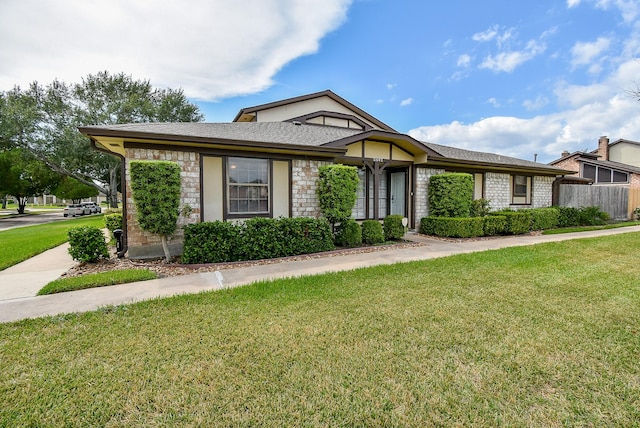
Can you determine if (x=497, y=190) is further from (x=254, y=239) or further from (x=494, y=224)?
(x=254, y=239)

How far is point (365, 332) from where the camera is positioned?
11.4ft

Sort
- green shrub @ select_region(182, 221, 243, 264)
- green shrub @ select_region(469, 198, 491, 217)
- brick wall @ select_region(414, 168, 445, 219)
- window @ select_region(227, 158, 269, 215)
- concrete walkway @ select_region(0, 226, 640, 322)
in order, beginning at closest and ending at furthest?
concrete walkway @ select_region(0, 226, 640, 322) < green shrub @ select_region(182, 221, 243, 264) < window @ select_region(227, 158, 269, 215) < brick wall @ select_region(414, 168, 445, 219) < green shrub @ select_region(469, 198, 491, 217)

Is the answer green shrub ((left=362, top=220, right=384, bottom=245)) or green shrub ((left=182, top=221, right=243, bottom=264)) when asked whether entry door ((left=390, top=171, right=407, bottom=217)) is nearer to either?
green shrub ((left=362, top=220, right=384, bottom=245))

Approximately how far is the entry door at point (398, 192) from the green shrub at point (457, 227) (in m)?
1.28

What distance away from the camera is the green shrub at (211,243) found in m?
6.87

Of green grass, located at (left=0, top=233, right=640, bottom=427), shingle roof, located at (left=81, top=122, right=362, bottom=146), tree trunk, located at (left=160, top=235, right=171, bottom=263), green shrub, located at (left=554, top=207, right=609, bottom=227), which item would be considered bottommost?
green grass, located at (left=0, top=233, right=640, bottom=427)

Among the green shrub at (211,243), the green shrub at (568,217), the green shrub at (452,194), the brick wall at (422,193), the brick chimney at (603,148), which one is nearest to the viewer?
the green shrub at (211,243)

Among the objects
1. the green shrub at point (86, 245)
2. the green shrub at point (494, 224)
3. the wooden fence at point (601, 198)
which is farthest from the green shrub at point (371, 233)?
the wooden fence at point (601, 198)

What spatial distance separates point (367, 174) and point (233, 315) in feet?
29.2

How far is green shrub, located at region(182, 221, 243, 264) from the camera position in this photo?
6867 millimetres

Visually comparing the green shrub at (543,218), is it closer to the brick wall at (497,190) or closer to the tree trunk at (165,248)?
the brick wall at (497,190)

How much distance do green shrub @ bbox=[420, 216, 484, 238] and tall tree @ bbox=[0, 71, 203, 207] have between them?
81.5 feet

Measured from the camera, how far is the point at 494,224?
11.2 meters

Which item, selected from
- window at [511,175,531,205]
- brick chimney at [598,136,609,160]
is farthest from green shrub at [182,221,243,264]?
brick chimney at [598,136,609,160]
